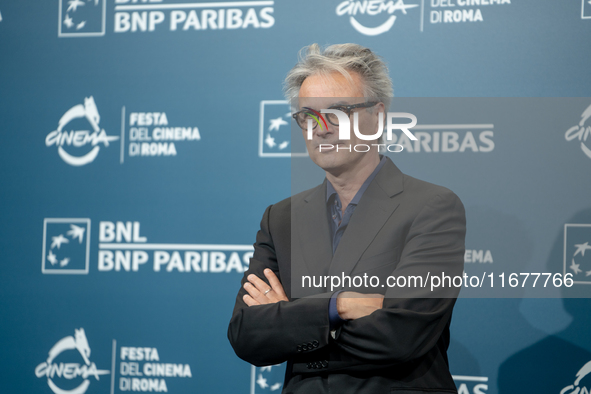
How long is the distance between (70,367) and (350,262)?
2228 millimetres

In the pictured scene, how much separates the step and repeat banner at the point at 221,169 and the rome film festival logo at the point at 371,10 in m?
0.01

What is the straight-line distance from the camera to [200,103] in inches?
126

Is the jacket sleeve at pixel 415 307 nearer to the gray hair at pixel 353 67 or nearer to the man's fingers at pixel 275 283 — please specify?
the man's fingers at pixel 275 283

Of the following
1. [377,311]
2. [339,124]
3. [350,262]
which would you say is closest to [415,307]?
[377,311]

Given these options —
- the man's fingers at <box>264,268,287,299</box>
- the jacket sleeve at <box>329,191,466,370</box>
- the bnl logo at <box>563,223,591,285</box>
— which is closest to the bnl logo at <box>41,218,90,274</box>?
the man's fingers at <box>264,268,287,299</box>

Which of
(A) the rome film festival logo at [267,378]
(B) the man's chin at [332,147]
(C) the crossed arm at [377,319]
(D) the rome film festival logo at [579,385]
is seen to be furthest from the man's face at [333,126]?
(D) the rome film festival logo at [579,385]

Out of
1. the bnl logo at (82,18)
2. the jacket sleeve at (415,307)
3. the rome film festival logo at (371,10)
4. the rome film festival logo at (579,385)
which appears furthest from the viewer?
the bnl logo at (82,18)

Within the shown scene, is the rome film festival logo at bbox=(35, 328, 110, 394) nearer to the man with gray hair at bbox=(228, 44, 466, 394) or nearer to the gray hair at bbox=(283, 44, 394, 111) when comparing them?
the man with gray hair at bbox=(228, 44, 466, 394)

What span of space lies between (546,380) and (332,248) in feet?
4.99

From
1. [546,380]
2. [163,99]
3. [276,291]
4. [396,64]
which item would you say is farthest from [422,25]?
[546,380]

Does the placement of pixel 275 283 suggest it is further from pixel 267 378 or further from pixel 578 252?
pixel 578 252

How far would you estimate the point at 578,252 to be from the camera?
2688 mm

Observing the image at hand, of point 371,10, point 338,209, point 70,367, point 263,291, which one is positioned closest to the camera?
point 263,291

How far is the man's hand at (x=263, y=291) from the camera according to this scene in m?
1.99
